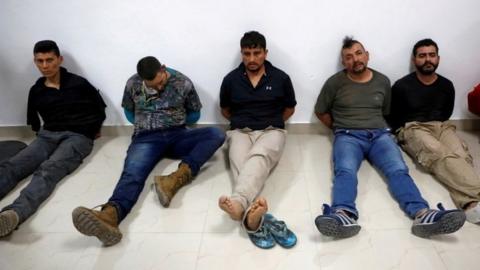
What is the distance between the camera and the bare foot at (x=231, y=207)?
5.03ft

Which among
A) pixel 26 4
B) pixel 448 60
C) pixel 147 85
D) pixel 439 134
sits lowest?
pixel 439 134

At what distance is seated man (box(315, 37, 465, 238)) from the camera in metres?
1.52

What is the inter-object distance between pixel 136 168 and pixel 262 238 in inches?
30.0

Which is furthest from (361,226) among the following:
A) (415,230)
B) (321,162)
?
(321,162)

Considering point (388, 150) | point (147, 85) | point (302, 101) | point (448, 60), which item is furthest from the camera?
point (302, 101)

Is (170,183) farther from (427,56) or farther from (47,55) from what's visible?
(427,56)

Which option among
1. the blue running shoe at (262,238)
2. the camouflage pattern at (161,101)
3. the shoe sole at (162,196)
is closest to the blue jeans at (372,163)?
the blue running shoe at (262,238)

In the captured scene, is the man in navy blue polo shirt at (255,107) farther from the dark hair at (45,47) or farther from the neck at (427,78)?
the dark hair at (45,47)

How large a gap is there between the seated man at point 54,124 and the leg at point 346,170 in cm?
144

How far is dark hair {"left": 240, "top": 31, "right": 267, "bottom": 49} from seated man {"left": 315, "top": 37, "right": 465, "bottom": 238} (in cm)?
47

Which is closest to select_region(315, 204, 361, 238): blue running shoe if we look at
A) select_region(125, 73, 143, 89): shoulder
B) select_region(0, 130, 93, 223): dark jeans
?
select_region(125, 73, 143, 89): shoulder

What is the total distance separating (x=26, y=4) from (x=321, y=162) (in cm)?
192

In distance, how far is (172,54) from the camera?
7.45 feet

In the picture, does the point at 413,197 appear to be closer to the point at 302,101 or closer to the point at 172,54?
the point at 302,101
